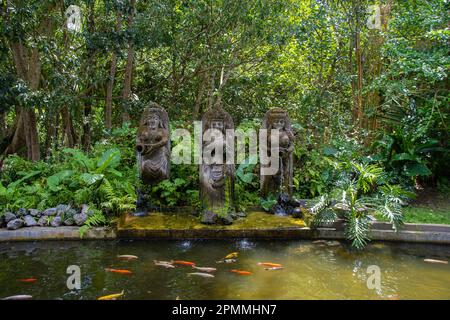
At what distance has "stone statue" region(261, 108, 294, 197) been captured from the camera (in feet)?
22.5

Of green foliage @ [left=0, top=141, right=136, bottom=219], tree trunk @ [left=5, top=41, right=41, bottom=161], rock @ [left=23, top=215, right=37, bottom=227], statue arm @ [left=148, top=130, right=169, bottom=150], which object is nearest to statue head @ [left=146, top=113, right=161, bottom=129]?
statue arm @ [left=148, top=130, right=169, bottom=150]

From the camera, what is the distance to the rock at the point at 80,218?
Answer: 603 centimetres

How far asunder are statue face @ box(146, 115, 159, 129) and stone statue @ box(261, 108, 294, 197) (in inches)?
71.7

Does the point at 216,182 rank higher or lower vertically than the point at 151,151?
lower

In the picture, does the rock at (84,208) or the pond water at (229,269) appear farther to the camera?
the rock at (84,208)

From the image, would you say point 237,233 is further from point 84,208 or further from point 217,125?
point 84,208

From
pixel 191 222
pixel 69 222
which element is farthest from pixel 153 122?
pixel 69 222

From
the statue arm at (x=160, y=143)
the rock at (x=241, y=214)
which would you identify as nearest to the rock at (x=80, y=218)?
the statue arm at (x=160, y=143)

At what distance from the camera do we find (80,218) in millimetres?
6047

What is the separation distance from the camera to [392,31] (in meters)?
8.77

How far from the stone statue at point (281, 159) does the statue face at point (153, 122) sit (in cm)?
182

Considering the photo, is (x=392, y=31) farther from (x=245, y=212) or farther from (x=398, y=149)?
(x=245, y=212)

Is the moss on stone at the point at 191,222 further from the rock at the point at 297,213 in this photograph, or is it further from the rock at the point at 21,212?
the rock at the point at 21,212

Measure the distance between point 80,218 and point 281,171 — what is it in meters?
3.17
